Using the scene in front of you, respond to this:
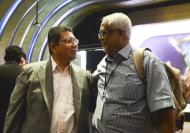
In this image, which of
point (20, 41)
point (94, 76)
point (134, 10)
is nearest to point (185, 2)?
point (134, 10)

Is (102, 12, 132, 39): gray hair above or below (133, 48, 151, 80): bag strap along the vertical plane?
above

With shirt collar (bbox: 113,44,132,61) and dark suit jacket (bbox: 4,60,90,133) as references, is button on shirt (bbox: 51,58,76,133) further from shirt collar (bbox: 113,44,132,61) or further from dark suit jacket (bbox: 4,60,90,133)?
shirt collar (bbox: 113,44,132,61)

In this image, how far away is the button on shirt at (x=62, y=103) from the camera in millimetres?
2889

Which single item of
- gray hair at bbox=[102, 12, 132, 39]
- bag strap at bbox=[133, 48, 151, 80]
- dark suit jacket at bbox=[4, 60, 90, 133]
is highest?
gray hair at bbox=[102, 12, 132, 39]

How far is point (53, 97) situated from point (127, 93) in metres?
0.67

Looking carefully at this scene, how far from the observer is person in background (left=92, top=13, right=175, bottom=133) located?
8.54ft

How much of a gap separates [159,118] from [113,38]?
0.75 meters

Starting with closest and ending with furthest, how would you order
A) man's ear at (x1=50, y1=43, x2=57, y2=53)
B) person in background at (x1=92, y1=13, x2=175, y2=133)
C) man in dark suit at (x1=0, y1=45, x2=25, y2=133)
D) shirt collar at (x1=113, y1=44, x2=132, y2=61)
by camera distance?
person in background at (x1=92, y1=13, x2=175, y2=133)
shirt collar at (x1=113, y1=44, x2=132, y2=61)
man's ear at (x1=50, y1=43, x2=57, y2=53)
man in dark suit at (x1=0, y1=45, x2=25, y2=133)

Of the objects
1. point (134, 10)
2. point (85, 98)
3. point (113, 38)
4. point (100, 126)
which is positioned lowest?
point (100, 126)

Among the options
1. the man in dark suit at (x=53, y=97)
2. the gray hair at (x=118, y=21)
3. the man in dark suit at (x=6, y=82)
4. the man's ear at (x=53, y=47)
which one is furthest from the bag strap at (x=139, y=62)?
the man in dark suit at (x=6, y=82)

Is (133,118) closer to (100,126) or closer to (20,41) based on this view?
(100,126)

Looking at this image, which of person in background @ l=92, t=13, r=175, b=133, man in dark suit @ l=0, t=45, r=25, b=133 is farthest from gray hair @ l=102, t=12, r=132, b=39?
man in dark suit @ l=0, t=45, r=25, b=133

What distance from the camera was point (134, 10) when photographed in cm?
725

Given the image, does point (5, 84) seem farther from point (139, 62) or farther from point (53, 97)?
point (139, 62)
